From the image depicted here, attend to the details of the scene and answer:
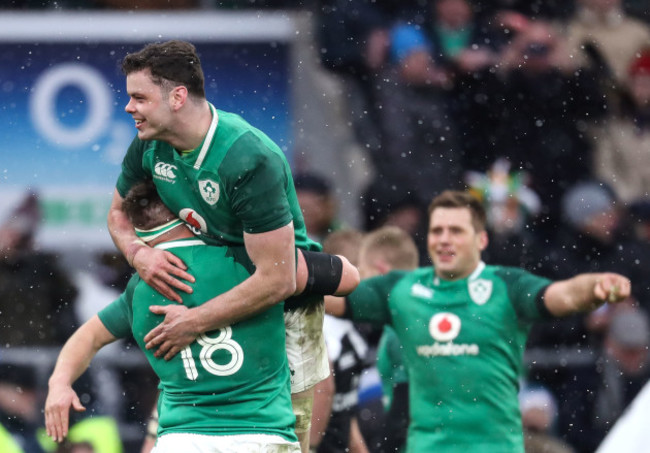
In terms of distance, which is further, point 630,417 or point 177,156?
point 630,417

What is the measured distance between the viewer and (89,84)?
10.3 metres

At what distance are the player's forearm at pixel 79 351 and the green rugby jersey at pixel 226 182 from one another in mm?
719

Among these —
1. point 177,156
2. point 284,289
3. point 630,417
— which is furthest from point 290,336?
point 630,417

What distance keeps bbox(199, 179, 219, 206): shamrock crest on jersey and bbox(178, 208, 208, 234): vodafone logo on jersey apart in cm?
10

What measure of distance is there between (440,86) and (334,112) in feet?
2.89

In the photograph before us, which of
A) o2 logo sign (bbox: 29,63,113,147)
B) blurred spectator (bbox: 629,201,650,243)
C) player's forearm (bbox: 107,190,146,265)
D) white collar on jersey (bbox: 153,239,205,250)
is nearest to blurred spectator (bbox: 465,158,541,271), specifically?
blurred spectator (bbox: 629,201,650,243)

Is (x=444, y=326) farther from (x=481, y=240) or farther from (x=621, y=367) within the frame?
(x=621, y=367)

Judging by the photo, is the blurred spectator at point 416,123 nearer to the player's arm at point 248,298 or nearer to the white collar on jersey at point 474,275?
the white collar on jersey at point 474,275

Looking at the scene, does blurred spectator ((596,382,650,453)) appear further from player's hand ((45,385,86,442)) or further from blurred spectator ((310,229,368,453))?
player's hand ((45,385,86,442))

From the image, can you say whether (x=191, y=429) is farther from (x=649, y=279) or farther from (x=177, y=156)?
(x=649, y=279)

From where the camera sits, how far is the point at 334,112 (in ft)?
35.4

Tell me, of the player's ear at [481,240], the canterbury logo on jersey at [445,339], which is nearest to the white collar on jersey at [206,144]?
the canterbury logo on jersey at [445,339]

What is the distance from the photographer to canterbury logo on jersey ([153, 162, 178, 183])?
17.3 ft

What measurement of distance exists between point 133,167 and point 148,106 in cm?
48
